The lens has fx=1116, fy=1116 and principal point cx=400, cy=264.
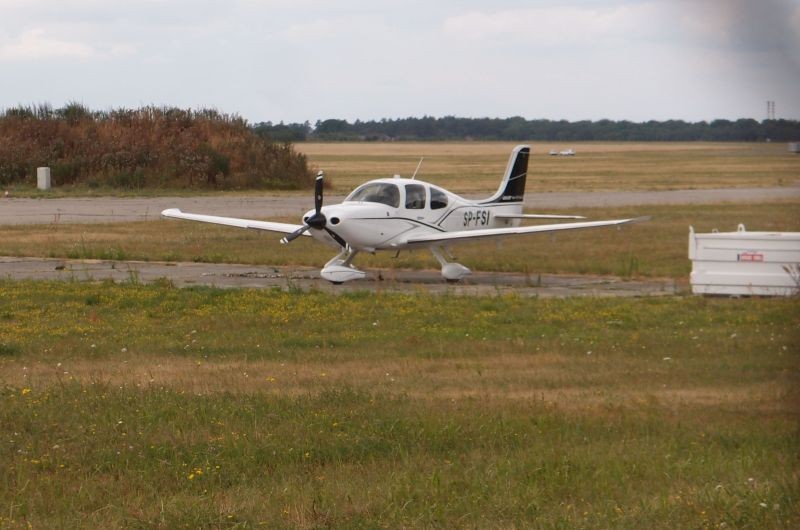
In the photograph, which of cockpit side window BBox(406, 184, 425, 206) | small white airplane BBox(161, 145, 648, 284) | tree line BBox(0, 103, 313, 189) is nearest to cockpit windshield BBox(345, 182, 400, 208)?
small white airplane BBox(161, 145, 648, 284)

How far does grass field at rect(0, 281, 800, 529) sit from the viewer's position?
6.19m

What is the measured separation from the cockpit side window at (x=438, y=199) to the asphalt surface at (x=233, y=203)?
43.1ft

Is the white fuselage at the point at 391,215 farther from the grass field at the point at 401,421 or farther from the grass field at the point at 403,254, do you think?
the grass field at the point at 401,421

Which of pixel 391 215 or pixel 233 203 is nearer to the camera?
pixel 391 215

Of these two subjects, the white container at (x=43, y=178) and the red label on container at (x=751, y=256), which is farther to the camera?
the white container at (x=43, y=178)

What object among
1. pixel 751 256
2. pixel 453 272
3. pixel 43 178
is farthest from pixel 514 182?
pixel 43 178

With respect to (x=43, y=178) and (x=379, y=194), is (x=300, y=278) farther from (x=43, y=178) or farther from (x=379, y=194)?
(x=43, y=178)

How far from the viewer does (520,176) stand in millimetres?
24312

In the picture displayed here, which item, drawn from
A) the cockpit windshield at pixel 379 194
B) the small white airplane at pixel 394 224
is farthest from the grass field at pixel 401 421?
the cockpit windshield at pixel 379 194

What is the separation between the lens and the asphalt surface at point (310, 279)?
18.6 metres

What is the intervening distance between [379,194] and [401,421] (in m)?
13.0

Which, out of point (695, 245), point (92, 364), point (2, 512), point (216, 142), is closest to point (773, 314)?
point (695, 245)

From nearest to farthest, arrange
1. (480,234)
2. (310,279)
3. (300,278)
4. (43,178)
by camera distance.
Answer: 1. (310,279)
2. (300,278)
3. (480,234)
4. (43,178)

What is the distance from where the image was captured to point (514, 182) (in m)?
24.1
